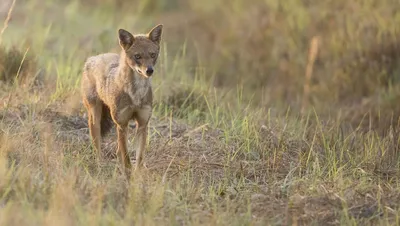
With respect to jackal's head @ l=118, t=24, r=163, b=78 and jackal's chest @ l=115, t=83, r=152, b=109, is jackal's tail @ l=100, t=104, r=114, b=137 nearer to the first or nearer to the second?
jackal's chest @ l=115, t=83, r=152, b=109

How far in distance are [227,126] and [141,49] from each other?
166 cm

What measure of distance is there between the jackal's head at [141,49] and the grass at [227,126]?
819mm

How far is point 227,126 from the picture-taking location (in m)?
8.98

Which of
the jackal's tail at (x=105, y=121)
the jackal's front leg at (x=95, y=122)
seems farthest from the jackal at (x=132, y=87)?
the jackal's tail at (x=105, y=121)

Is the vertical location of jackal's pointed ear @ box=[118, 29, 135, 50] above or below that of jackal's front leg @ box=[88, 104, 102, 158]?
above

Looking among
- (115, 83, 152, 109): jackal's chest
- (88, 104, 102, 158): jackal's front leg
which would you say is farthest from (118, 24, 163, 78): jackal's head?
(88, 104, 102, 158): jackal's front leg

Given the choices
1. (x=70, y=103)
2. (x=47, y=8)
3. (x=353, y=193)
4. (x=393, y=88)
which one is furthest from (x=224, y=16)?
(x=353, y=193)

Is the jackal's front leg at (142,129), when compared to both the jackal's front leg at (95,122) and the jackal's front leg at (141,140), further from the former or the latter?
the jackal's front leg at (95,122)

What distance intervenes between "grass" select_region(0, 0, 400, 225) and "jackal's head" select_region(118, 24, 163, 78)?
32.2 inches

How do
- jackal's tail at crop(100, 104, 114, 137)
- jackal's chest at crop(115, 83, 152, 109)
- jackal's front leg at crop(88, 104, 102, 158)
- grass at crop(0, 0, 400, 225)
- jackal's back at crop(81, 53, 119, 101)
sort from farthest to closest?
jackal's tail at crop(100, 104, 114, 137)
jackal's front leg at crop(88, 104, 102, 158)
jackal's back at crop(81, 53, 119, 101)
jackal's chest at crop(115, 83, 152, 109)
grass at crop(0, 0, 400, 225)

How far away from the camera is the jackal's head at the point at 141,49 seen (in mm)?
7559

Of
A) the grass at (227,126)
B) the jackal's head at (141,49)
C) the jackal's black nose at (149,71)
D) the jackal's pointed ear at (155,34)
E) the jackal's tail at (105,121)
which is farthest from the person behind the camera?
the jackal's tail at (105,121)

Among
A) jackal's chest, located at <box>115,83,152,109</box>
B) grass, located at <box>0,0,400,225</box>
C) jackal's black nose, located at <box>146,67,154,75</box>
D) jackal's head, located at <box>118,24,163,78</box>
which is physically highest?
jackal's head, located at <box>118,24,163,78</box>

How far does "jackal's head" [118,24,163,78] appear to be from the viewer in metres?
7.56
